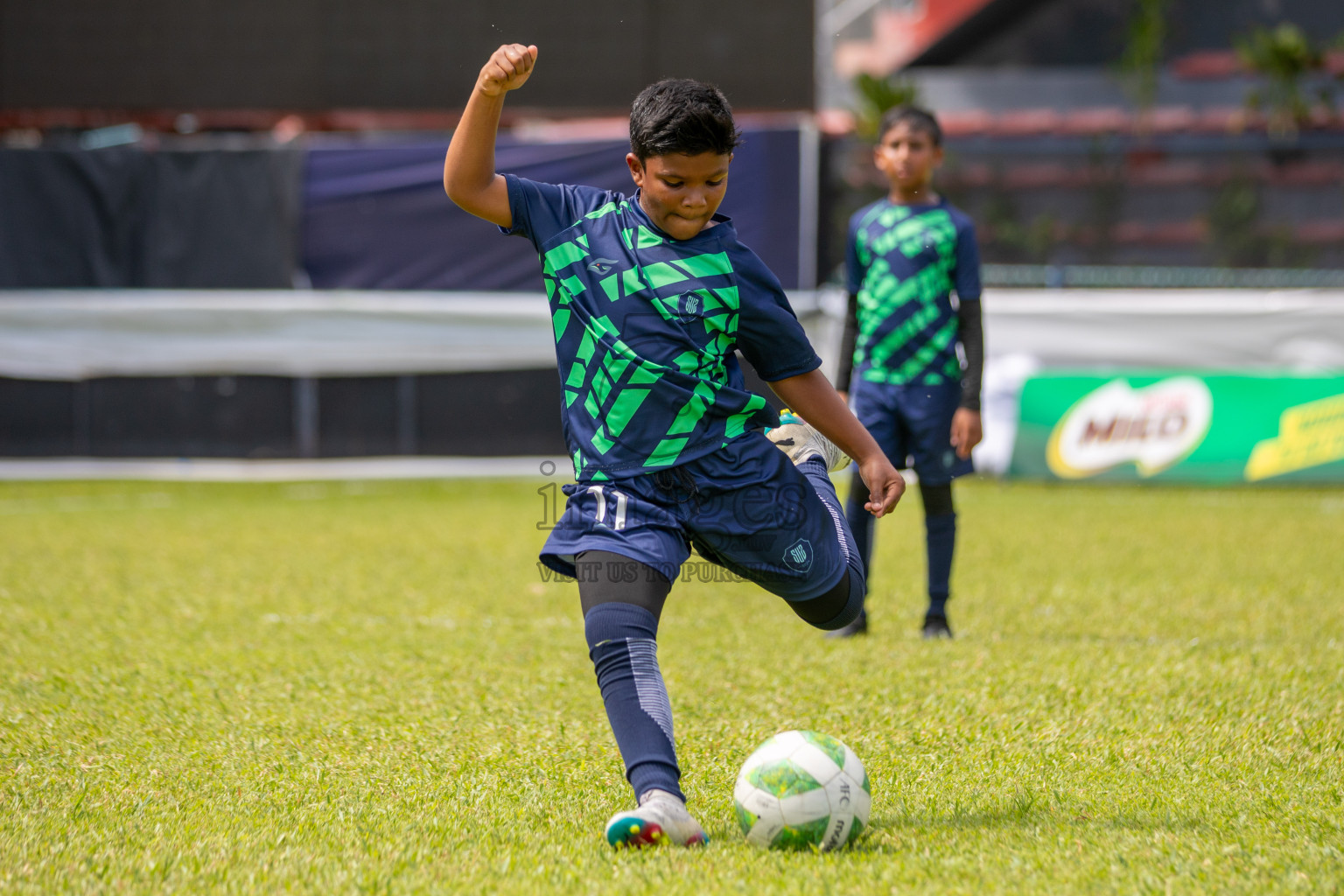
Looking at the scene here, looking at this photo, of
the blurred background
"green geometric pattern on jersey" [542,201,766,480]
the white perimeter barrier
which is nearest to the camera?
"green geometric pattern on jersey" [542,201,766,480]

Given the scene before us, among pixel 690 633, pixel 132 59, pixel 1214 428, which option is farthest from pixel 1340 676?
pixel 132 59

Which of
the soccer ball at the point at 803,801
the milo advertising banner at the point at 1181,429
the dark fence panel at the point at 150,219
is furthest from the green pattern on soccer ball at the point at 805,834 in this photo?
the dark fence panel at the point at 150,219

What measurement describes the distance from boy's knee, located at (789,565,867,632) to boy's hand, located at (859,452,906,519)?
17cm

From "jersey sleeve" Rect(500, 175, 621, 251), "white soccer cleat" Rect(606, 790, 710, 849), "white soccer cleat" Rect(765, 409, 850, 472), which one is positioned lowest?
"white soccer cleat" Rect(606, 790, 710, 849)

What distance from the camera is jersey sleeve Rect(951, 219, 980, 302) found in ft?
16.7

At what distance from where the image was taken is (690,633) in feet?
17.5

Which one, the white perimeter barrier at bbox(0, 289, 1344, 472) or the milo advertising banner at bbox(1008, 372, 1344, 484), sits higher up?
the white perimeter barrier at bbox(0, 289, 1344, 472)

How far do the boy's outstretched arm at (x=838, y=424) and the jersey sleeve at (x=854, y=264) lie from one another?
2365 mm

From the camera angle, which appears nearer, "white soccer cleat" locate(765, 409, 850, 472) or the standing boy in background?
"white soccer cleat" locate(765, 409, 850, 472)

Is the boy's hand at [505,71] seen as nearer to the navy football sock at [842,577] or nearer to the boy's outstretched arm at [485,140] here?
the boy's outstretched arm at [485,140]

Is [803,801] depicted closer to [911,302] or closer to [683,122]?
[683,122]

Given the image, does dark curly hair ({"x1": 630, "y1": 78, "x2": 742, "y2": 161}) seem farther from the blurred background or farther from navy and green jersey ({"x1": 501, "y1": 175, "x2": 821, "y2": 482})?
the blurred background

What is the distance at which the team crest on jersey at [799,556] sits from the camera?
9.61 ft

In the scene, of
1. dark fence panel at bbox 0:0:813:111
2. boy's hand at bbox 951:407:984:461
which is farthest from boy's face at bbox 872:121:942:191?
dark fence panel at bbox 0:0:813:111
